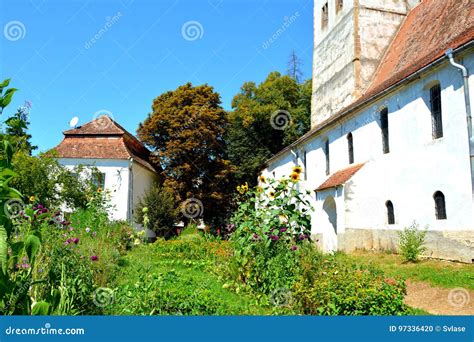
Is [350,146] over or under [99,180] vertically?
over

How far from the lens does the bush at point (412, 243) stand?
1150cm

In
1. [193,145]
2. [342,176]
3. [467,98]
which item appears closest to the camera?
[467,98]

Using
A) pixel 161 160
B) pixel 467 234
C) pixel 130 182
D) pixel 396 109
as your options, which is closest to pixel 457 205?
pixel 467 234

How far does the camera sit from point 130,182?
24.2 metres

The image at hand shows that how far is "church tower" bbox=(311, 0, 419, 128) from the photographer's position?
21.7 metres

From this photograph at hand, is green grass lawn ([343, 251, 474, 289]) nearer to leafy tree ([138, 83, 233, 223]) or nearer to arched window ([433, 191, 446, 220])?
arched window ([433, 191, 446, 220])

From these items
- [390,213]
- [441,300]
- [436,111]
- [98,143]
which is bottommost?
[441,300]

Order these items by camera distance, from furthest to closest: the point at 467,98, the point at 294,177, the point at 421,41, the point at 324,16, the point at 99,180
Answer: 1. the point at 324,16
2. the point at 99,180
3. the point at 421,41
4. the point at 467,98
5. the point at 294,177

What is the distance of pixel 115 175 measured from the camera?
24094 millimetres

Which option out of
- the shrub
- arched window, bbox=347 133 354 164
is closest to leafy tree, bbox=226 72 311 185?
arched window, bbox=347 133 354 164

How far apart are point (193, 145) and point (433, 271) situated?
18867 mm

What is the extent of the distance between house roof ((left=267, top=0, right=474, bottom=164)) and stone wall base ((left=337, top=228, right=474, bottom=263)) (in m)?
5.39

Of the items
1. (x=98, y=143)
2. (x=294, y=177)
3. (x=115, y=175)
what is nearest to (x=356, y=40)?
(x=115, y=175)

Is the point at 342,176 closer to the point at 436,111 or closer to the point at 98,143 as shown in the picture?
the point at 436,111
